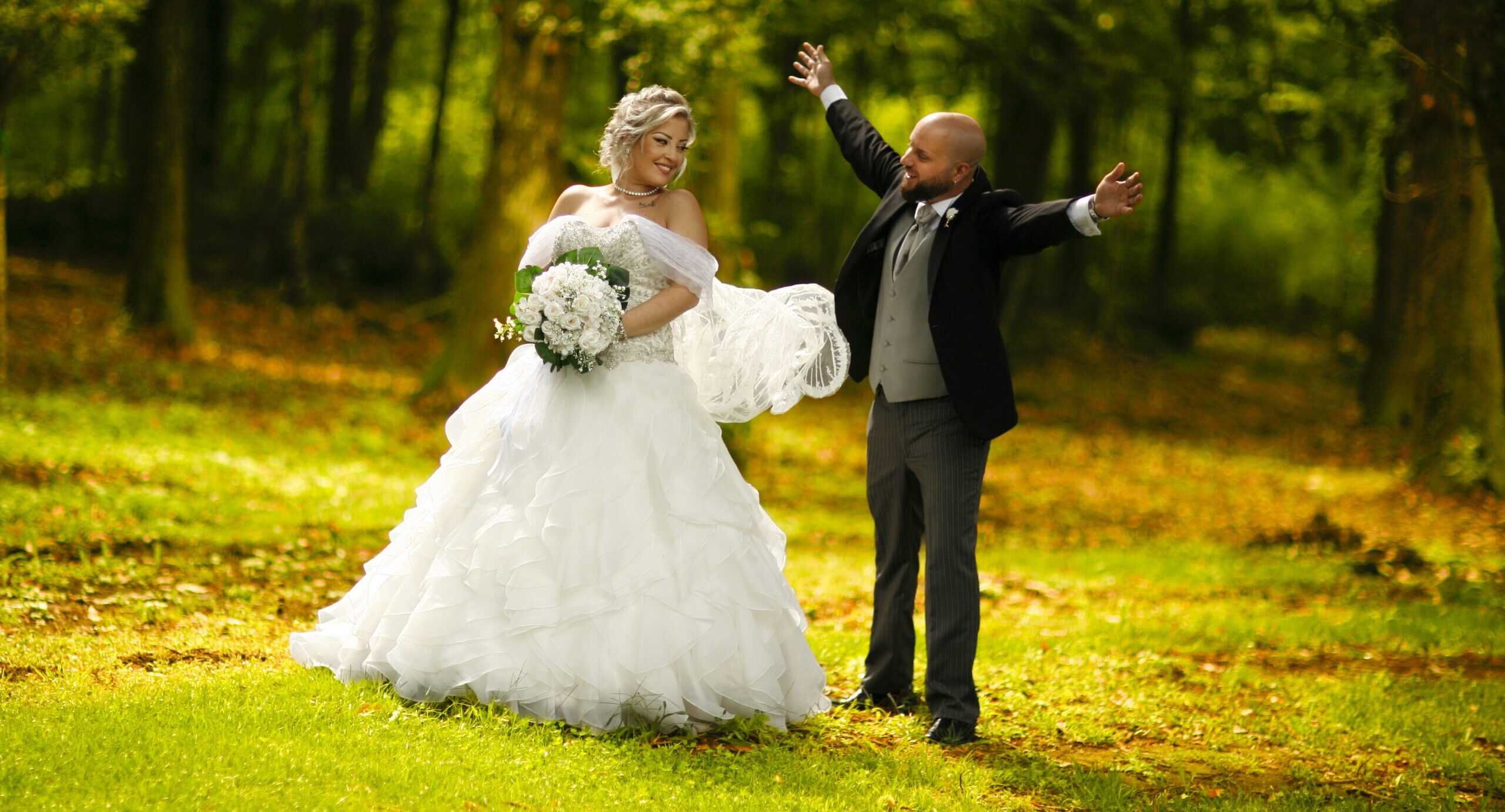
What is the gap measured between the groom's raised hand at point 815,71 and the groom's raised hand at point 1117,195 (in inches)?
65.5

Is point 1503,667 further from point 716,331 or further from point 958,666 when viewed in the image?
point 716,331

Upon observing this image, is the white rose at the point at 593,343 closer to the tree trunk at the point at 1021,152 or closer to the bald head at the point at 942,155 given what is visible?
the bald head at the point at 942,155

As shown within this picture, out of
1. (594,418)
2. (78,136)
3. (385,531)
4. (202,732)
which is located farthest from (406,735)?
(78,136)

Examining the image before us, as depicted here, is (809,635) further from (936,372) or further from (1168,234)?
(1168,234)

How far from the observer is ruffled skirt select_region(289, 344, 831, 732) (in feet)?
15.2

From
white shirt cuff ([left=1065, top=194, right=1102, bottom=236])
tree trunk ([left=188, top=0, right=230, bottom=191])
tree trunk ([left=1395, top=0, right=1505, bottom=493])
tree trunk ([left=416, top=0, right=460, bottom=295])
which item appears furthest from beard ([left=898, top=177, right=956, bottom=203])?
tree trunk ([left=188, top=0, right=230, bottom=191])

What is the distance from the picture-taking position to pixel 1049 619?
7.78 metres

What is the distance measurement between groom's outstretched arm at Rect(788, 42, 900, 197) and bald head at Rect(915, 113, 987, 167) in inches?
21.0

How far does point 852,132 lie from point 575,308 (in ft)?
5.53

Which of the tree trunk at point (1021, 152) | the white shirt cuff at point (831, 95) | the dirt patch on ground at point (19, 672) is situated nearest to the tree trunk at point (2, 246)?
the dirt patch on ground at point (19, 672)

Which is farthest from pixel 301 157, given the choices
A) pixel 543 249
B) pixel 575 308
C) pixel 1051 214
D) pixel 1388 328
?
pixel 1388 328

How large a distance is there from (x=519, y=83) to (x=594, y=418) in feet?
28.1

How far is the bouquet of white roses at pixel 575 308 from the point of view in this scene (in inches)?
185

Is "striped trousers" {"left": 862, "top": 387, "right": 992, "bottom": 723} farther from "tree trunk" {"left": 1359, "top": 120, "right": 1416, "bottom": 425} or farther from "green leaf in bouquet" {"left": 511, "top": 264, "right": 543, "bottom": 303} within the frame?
"tree trunk" {"left": 1359, "top": 120, "right": 1416, "bottom": 425}
